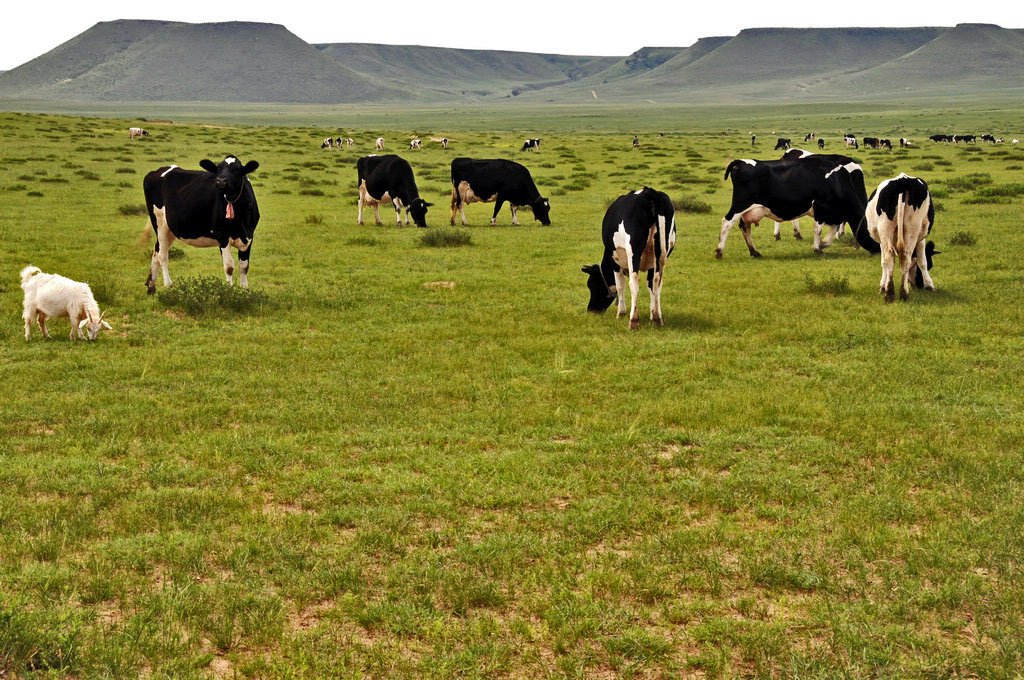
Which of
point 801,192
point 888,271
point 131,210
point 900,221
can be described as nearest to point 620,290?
point 888,271

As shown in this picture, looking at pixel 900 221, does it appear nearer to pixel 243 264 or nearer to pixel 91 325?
pixel 243 264

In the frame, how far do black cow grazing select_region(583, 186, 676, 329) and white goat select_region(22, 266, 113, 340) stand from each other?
7.06 m

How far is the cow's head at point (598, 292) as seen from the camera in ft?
40.6

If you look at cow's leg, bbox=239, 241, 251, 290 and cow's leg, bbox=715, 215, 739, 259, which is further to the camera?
cow's leg, bbox=715, 215, 739, 259

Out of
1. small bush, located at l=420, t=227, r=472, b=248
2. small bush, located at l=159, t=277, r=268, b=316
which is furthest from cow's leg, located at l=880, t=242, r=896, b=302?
small bush, located at l=159, t=277, r=268, b=316

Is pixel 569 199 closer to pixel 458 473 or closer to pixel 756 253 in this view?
pixel 756 253

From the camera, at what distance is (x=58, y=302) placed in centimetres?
A: 1047

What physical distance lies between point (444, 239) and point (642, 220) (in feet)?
29.1

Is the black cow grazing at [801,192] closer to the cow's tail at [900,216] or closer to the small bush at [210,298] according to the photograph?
Result: the cow's tail at [900,216]

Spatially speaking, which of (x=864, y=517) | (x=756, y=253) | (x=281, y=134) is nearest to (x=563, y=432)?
(x=864, y=517)

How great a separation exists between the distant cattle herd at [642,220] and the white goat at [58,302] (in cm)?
1

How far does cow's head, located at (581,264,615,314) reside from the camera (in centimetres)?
1237

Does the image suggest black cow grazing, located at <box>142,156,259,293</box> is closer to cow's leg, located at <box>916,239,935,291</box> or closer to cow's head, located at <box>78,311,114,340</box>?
cow's head, located at <box>78,311,114,340</box>

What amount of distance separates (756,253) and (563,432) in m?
11.7
